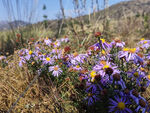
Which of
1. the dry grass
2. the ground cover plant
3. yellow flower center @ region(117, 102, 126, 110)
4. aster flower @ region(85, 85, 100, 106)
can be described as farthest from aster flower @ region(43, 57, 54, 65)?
yellow flower center @ region(117, 102, 126, 110)

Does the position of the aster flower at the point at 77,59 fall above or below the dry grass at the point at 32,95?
above

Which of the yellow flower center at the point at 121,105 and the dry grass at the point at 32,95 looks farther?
the dry grass at the point at 32,95

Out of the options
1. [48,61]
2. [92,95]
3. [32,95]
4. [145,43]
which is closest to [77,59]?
[48,61]

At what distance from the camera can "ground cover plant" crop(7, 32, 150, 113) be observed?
94 centimetres

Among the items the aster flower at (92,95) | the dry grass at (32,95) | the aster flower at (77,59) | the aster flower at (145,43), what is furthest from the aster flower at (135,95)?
the aster flower at (145,43)

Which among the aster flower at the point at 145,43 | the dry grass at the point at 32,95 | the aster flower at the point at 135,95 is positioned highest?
the aster flower at the point at 145,43

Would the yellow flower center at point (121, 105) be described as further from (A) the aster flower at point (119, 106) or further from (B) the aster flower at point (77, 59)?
(B) the aster flower at point (77, 59)

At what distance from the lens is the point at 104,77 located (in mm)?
1032

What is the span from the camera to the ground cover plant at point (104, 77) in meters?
0.94

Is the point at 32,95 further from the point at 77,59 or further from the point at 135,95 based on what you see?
the point at 135,95

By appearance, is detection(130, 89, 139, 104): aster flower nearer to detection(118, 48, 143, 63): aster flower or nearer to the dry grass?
detection(118, 48, 143, 63): aster flower

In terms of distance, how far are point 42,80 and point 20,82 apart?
242mm

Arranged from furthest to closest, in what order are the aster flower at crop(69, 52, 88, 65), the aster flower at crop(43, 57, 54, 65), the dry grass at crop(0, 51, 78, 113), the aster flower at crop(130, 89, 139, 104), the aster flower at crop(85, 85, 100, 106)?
1. the aster flower at crop(43, 57, 54, 65)
2. the aster flower at crop(69, 52, 88, 65)
3. the dry grass at crop(0, 51, 78, 113)
4. the aster flower at crop(85, 85, 100, 106)
5. the aster flower at crop(130, 89, 139, 104)

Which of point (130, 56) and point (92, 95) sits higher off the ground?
point (130, 56)
